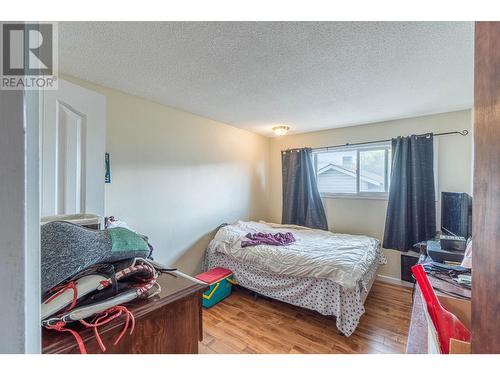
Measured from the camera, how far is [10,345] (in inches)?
19.3

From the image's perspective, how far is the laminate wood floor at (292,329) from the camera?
5.86 ft

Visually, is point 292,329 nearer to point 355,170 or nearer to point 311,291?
point 311,291

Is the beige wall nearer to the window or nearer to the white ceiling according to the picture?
the window

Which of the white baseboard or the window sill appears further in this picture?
the window sill

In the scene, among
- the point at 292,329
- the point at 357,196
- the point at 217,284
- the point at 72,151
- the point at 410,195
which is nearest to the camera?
the point at 72,151

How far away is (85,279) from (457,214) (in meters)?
2.78

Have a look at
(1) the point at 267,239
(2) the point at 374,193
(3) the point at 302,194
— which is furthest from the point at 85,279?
(2) the point at 374,193

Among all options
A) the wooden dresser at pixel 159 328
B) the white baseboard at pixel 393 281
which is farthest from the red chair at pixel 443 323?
the white baseboard at pixel 393 281

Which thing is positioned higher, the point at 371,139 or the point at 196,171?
the point at 371,139

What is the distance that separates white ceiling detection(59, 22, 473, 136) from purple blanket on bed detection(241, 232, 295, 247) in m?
1.56

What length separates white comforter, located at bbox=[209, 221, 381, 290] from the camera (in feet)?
6.66

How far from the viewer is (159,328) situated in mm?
769

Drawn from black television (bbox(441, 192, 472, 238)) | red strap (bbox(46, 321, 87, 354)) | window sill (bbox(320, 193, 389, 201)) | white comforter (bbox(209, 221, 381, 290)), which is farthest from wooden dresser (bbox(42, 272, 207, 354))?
window sill (bbox(320, 193, 389, 201))

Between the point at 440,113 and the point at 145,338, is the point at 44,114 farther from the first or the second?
the point at 440,113
